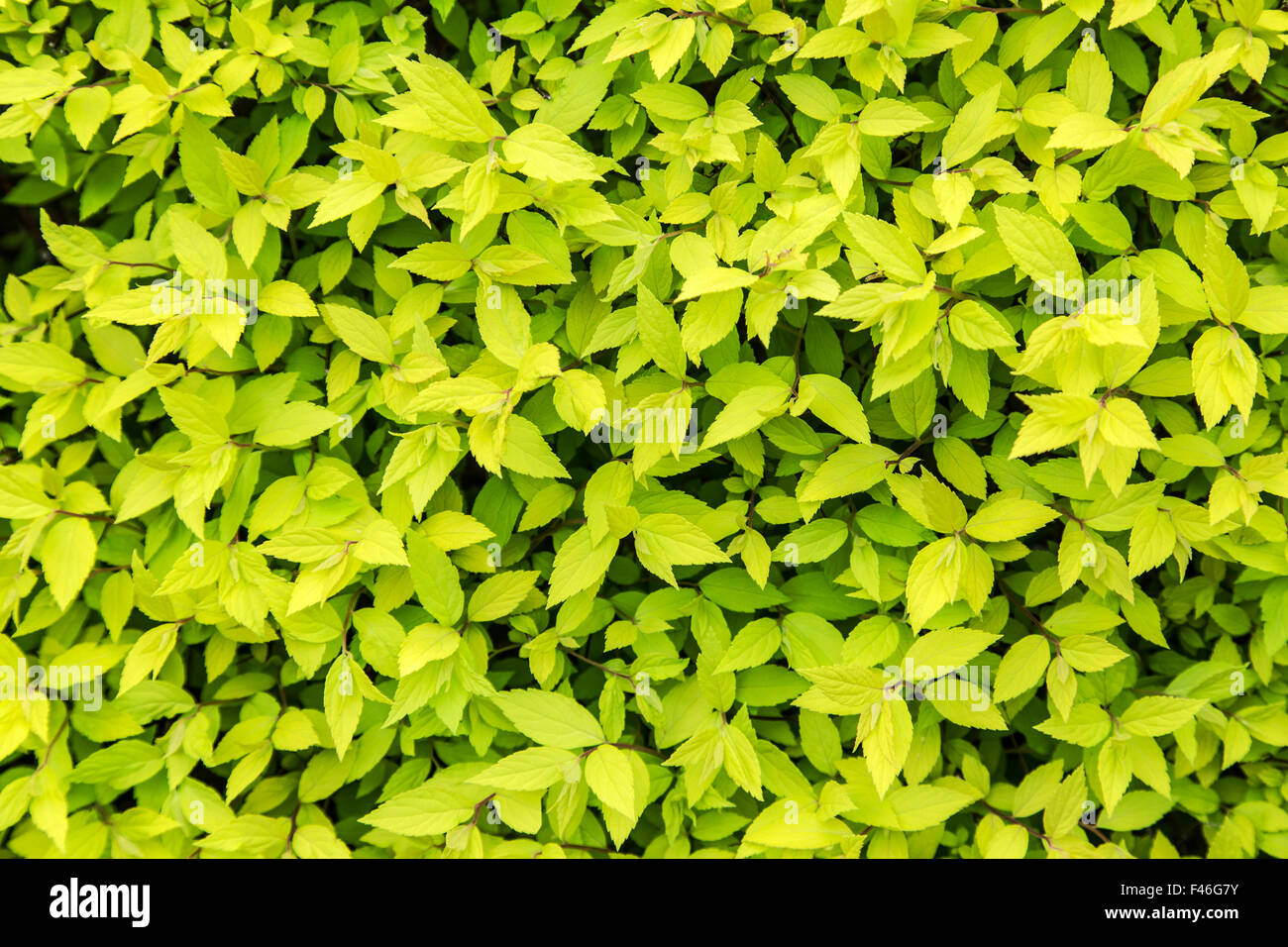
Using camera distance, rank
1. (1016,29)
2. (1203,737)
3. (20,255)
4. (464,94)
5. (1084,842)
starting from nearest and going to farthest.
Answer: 1. (464,94)
2. (1016,29)
3. (1084,842)
4. (1203,737)
5. (20,255)

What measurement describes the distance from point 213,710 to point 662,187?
1.91 metres

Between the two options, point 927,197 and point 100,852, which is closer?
point 927,197

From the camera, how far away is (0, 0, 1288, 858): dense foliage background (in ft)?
6.47

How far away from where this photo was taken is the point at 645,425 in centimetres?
200

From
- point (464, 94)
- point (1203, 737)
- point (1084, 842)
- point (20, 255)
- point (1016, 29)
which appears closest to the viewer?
point (464, 94)

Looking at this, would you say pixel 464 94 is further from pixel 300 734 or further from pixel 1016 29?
pixel 300 734

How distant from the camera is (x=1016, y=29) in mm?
2055

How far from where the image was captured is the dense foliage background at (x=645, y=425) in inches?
77.6

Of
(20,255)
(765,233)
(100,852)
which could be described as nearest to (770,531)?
(765,233)

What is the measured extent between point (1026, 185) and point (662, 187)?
2.86 ft

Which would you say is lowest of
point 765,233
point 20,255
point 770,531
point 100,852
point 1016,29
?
point 100,852

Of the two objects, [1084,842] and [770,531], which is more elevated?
[770,531]

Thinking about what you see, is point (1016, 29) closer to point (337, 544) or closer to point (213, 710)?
point (337, 544)

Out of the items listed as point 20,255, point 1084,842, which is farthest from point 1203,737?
point 20,255
